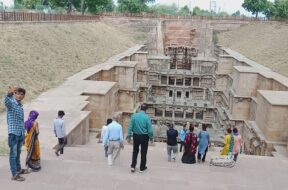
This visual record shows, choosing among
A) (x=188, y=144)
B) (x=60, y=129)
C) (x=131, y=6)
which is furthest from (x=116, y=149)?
(x=131, y=6)

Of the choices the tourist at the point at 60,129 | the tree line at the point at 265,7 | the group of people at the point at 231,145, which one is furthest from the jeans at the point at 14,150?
the tree line at the point at 265,7

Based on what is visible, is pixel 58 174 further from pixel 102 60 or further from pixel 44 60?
pixel 102 60

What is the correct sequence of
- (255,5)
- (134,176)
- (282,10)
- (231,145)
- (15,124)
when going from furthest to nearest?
(255,5) → (282,10) → (231,145) → (134,176) → (15,124)

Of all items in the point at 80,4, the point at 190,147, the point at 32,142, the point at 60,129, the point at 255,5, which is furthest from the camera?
the point at 255,5

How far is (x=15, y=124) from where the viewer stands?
5.89 m

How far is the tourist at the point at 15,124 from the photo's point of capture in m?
5.77

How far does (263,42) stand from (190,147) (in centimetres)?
2919

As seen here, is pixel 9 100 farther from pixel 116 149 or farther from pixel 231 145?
pixel 231 145

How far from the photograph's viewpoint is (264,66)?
2561 centimetres

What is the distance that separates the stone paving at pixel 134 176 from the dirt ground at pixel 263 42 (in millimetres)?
15772

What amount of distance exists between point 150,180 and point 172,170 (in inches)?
33.7

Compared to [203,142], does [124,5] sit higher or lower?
Result: higher

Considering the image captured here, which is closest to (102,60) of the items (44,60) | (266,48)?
(44,60)

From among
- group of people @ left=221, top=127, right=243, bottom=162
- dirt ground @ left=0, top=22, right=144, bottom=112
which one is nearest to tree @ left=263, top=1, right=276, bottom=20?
dirt ground @ left=0, top=22, right=144, bottom=112
